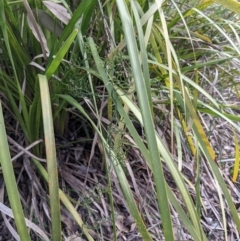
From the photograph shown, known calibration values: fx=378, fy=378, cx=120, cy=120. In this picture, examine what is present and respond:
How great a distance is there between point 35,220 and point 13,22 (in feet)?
1.24

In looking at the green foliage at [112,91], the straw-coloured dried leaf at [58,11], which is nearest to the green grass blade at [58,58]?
the green foliage at [112,91]

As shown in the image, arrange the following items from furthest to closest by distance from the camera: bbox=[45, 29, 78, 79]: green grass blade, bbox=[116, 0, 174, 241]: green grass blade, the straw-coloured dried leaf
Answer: the straw-coloured dried leaf, bbox=[45, 29, 78, 79]: green grass blade, bbox=[116, 0, 174, 241]: green grass blade

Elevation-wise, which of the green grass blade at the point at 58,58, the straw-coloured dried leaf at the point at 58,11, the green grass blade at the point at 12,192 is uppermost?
the straw-coloured dried leaf at the point at 58,11

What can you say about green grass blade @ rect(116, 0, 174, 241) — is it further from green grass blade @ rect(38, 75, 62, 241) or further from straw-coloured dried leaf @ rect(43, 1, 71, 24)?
straw-coloured dried leaf @ rect(43, 1, 71, 24)

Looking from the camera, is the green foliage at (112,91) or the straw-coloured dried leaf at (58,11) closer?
the green foliage at (112,91)

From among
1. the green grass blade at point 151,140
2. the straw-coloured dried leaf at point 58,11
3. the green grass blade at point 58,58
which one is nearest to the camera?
the green grass blade at point 151,140

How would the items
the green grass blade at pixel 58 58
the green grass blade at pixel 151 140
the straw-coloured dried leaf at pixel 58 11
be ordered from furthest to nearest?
the straw-coloured dried leaf at pixel 58 11, the green grass blade at pixel 58 58, the green grass blade at pixel 151 140

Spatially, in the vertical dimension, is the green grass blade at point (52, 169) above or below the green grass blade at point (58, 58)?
below

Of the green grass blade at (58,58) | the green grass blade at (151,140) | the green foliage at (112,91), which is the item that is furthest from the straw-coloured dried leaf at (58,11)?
the green grass blade at (151,140)

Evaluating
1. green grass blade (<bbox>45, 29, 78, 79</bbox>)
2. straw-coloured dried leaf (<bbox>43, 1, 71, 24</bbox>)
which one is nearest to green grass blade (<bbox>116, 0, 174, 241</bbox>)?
green grass blade (<bbox>45, 29, 78, 79</bbox>)

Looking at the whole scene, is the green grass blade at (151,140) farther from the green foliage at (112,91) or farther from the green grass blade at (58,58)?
the green grass blade at (58,58)

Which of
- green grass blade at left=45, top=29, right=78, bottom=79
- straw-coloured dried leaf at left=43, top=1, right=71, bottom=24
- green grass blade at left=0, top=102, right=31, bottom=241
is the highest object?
straw-coloured dried leaf at left=43, top=1, right=71, bottom=24

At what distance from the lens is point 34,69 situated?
77 cm

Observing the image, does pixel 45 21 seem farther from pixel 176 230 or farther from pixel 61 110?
pixel 176 230
